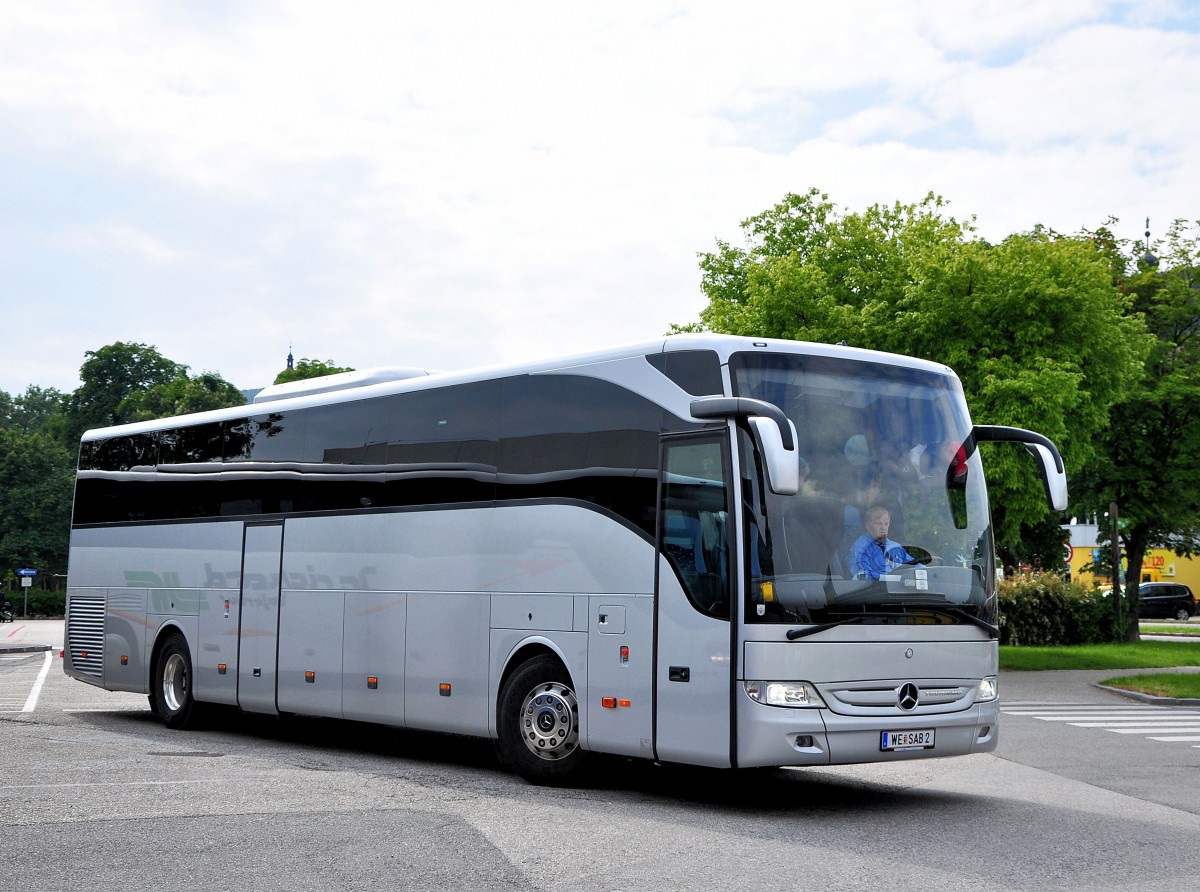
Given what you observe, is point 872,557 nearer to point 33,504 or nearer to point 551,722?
point 551,722

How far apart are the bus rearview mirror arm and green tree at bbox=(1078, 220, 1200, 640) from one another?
2917 cm

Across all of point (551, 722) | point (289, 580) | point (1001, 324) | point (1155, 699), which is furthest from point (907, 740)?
point (1001, 324)

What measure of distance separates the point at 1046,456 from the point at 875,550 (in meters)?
1.97

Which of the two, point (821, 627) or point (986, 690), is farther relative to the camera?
point (986, 690)

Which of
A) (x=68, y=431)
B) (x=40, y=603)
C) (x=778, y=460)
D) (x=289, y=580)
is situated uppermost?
(x=68, y=431)

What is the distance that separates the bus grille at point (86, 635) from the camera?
1908cm

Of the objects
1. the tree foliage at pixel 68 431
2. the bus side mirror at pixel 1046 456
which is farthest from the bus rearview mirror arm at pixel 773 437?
the tree foliage at pixel 68 431

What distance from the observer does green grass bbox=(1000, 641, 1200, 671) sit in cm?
3225

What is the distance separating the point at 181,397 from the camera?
304ft

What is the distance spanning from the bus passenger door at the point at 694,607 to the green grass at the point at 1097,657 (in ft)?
74.5

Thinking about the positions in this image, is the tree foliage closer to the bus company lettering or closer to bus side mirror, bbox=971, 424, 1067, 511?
the bus company lettering

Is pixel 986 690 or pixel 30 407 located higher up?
pixel 30 407

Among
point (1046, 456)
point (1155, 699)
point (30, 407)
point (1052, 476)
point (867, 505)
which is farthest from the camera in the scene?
point (30, 407)

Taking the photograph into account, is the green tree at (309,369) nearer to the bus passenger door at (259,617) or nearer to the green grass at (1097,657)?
the green grass at (1097,657)
